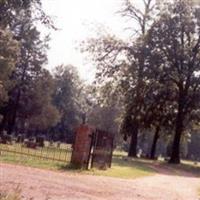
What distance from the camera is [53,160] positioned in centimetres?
2848

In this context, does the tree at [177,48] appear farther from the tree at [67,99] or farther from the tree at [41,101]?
the tree at [67,99]

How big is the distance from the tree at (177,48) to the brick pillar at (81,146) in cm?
2475

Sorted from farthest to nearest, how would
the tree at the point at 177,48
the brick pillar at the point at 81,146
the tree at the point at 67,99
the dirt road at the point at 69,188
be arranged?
the tree at the point at 67,99
the tree at the point at 177,48
the brick pillar at the point at 81,146
the dirt road at the point at 69,188

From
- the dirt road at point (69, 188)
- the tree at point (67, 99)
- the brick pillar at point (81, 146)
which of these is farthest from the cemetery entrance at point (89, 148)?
the tree at point (67, 99)

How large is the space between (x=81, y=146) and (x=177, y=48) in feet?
86.5

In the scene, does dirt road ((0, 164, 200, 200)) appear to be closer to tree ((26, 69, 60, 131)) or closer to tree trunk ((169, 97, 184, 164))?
tree trunk ((169, 97, 184, 164))

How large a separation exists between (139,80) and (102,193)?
35.0 meters

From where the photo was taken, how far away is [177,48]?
168 ft

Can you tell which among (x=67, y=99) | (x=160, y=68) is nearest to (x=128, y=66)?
(x=160, y=68)

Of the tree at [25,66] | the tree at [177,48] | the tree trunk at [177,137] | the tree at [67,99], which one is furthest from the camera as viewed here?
the tree at [67,99]

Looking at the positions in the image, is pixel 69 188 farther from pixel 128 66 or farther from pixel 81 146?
pixel 128 66

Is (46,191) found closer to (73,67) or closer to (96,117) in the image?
(96,117)

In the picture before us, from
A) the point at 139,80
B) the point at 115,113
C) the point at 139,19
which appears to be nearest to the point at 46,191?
the point at 139,80

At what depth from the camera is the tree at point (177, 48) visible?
5125cm
